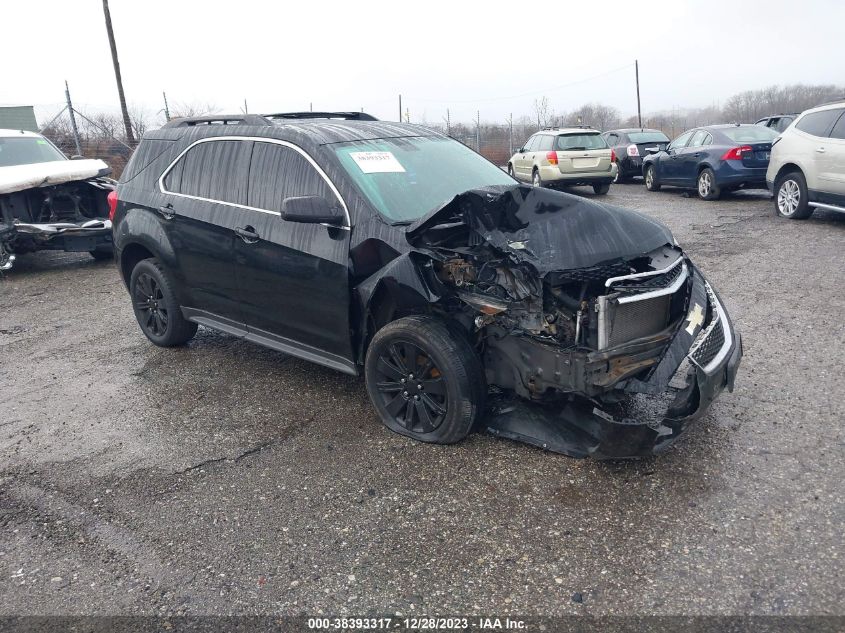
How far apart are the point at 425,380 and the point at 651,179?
1285 cm

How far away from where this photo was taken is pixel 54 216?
935cm

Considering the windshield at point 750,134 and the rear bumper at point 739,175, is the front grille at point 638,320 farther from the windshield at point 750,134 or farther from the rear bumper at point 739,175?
the windshield at point 750,134

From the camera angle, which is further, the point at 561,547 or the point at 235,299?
the point at 235,299

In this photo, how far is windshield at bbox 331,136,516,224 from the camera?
402 centimetres

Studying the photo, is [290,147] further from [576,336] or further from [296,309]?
[576,336]

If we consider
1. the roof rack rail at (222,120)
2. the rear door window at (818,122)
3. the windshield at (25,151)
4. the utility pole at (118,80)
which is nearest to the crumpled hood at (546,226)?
the roof rack rail at (222,120)

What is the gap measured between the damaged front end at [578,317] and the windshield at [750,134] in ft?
33.0

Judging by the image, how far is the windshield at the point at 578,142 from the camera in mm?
14648

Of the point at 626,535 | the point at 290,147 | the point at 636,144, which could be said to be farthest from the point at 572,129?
the point at 626,535

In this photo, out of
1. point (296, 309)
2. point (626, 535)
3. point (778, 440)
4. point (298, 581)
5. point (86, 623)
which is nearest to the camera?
point (86, 623)

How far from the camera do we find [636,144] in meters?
17.1

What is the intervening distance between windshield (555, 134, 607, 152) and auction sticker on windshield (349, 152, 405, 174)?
1117cm

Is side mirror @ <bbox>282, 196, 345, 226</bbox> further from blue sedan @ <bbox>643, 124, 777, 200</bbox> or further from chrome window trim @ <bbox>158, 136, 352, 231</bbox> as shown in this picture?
blue sedan @ <bbox>643, 124, 777, 200</bbox>

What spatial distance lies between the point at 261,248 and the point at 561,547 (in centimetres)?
266
